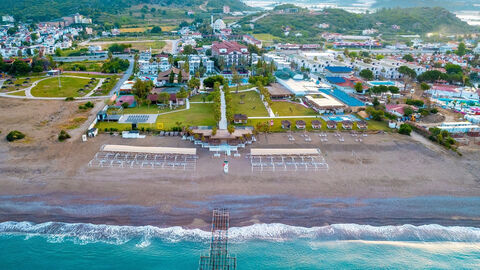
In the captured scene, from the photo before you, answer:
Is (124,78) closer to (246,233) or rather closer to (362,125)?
(362,125)

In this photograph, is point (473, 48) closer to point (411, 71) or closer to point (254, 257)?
point (411, 71)

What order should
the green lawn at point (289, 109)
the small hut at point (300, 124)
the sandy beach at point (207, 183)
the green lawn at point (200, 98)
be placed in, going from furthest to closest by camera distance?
1. the green lawn at point (200, 98)
2. the green lawn at point (289, 109)
3. the small hut at point (300, 124)
4. the sandy beach at point (207, 183)

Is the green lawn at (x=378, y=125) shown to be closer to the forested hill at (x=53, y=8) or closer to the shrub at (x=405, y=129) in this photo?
the shrub at (x=405, y=129)

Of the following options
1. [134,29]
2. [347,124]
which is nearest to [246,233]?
[347,124]

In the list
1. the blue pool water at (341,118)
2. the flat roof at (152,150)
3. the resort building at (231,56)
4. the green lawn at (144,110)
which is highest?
the resort building at (231,56)

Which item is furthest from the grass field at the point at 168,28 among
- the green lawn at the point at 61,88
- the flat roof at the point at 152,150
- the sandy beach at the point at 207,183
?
the flat roof at the point at 152,150

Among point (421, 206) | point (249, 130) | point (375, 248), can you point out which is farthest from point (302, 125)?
point (375, 248)

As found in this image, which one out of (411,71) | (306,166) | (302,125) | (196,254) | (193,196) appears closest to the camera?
(196,254)
